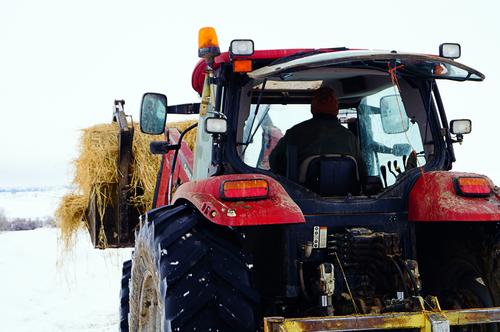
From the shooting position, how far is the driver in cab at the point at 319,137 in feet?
13.5

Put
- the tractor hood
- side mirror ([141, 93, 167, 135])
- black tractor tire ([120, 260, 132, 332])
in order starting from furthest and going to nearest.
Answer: black tractor tire ([120, 260, 132, 332]) < side mirror ([141, 93, 167, 135]) < the tractor hood

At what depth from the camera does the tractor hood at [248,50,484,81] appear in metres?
3.43

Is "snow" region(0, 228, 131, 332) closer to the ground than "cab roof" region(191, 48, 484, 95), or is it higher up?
closer to the ground

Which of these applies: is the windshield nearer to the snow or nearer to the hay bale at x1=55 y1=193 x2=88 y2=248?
the hay bale at x1=55 y1=193 x2=88 y2=248

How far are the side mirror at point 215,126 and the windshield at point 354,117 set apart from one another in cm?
31

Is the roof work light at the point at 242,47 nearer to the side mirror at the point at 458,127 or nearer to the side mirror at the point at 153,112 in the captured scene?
the side mirror at the point at 153,112

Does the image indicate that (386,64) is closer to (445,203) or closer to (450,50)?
(450,50)

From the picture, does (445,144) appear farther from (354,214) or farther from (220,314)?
(220,314)

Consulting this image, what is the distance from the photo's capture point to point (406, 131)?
4.48 m

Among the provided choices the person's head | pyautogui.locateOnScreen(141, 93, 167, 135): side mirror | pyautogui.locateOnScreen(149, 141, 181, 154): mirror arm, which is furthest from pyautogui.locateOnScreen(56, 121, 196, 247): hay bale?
the person's head

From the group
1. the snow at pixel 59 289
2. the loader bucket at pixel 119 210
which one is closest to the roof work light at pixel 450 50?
the loader bucket at pixel 119 210

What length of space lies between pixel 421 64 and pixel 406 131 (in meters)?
0.69

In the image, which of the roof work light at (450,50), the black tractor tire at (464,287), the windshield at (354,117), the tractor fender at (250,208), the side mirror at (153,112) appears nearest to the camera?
the tractor fender at (250,208)

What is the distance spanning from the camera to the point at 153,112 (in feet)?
16.1
